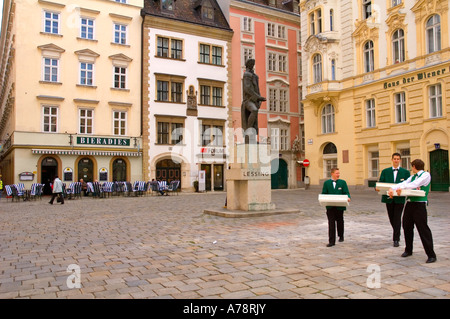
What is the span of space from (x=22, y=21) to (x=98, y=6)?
5.74 meters

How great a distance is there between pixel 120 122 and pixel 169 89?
504 centimetres

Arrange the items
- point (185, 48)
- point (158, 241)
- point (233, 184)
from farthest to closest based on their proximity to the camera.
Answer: point (185, 48) → point (233, 184) → point (158, 241)

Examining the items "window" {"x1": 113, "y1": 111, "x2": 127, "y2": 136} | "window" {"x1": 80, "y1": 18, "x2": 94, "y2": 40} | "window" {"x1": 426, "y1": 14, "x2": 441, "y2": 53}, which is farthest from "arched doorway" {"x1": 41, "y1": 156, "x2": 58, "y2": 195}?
"window" {"x1": 426, "y1": 14, "x2": 441, "y2": 53}

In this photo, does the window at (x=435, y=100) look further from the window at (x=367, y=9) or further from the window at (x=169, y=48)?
the window at (x=169, y=48)

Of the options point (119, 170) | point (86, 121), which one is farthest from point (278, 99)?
point (86, 121)

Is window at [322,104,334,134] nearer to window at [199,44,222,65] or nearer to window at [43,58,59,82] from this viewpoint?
window at [199,44,222,65]

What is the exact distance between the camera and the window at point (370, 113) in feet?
93.9

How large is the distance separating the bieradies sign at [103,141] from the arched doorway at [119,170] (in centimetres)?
132

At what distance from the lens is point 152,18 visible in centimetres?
3359

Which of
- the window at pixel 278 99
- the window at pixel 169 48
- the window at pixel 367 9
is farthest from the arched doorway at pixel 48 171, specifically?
the window at pixel 367 9

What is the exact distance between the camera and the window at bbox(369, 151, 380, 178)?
2858 cm

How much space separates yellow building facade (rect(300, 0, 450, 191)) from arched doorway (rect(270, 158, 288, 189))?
6381mm

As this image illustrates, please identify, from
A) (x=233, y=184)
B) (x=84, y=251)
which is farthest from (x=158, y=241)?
(x=233, y=184)
